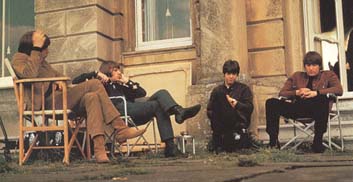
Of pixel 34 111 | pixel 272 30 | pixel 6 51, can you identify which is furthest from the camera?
pixel 6 51

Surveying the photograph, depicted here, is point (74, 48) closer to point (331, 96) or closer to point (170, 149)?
point (170, 149)

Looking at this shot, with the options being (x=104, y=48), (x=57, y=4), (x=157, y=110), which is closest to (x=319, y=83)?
(x=157, y=110)

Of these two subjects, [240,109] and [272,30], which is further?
[272,30]

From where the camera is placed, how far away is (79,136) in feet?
22.6

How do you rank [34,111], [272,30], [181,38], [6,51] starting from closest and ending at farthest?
1. [34,111]
2. [272,30]
3. [181,38]
4. [6,51]

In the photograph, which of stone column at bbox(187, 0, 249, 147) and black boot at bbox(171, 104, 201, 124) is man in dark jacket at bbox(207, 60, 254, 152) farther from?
stone column at bbox(187, 0, 249, 147)

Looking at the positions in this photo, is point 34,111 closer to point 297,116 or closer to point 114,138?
point 114,138

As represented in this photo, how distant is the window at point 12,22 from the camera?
31.8 feet

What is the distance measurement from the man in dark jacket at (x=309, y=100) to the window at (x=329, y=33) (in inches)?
56.7

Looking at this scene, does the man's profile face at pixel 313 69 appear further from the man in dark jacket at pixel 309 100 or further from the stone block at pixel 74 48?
the stone block at pixel 74 48

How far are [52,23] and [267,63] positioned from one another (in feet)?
10.0

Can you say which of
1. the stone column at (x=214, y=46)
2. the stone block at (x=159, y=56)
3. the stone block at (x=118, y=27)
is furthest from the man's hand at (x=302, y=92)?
the stone block at (x=118, y=27)

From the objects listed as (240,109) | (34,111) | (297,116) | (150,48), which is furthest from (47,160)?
(150,48)

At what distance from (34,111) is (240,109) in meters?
2.19
